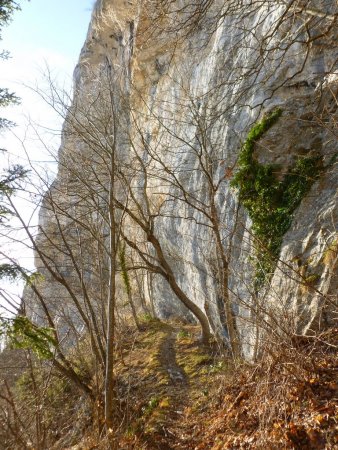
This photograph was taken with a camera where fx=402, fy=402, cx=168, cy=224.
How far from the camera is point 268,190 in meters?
7.80

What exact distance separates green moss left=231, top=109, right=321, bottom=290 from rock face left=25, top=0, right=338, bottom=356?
13 centimetres

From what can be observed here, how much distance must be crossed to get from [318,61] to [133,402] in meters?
7.53

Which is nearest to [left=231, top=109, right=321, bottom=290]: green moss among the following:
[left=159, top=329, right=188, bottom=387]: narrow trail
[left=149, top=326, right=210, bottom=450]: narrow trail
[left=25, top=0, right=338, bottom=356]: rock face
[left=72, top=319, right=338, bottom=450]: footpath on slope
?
[left=25, top=0, right=338, bottom=356]: rock face

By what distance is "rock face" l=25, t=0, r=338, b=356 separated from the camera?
5.31 m

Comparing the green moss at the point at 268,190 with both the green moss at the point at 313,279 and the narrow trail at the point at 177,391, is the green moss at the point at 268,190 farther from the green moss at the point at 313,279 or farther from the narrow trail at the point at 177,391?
the narrow trail at the point at 177,391

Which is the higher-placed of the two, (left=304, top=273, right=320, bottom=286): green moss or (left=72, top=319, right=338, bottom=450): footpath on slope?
(left=304, top=273, right=320, bottom=286): green moss

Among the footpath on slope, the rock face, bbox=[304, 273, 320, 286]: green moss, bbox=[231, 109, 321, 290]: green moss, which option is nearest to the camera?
the footpath on slope

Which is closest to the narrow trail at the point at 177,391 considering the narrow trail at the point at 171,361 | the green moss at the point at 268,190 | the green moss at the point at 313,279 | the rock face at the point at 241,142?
the narrow trail at the point at 171,361

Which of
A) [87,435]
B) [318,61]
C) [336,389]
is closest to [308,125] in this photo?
[318,61]

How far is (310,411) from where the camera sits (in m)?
4.07

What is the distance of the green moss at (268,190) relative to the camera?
7090mm

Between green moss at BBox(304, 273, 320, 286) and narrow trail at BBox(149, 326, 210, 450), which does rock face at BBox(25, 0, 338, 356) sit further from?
narrow trail at BBox(149, 326, 210, 450)

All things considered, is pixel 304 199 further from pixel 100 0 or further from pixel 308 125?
pixel 100 0

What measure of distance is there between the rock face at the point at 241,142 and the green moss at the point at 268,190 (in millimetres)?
131
